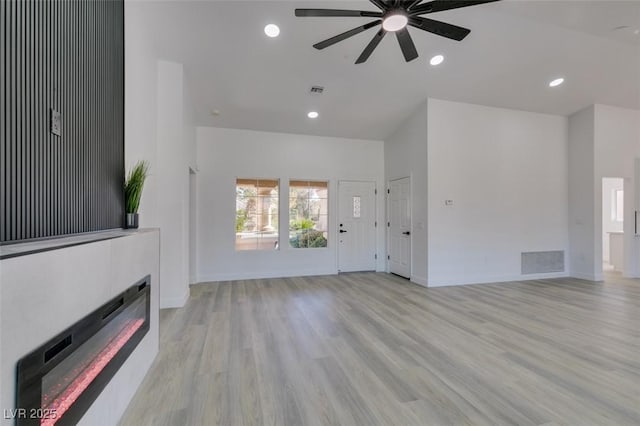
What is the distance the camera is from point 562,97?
526 centimetres

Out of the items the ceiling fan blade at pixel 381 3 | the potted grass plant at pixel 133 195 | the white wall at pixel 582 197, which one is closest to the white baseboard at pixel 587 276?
the white wall at pixel 582 197

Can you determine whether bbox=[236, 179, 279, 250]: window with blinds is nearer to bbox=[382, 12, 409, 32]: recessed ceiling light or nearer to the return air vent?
bbox=[382, 12, 409, 32]: recessed ceiling light

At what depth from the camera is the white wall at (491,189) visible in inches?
201

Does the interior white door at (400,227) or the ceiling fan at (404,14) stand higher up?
the ceiling fan at (404,14)

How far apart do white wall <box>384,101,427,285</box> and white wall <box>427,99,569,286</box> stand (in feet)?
0.40

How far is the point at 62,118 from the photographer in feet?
5.81

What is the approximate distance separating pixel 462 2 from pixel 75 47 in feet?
9.49

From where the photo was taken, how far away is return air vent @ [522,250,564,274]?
18.6ft

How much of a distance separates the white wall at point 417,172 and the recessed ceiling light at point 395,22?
2900 millimetres

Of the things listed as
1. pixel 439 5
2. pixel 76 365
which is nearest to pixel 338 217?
pixel 439 5

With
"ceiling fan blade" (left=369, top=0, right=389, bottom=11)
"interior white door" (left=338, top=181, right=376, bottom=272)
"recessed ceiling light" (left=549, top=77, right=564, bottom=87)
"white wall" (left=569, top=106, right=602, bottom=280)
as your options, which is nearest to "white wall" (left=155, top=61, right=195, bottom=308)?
"ceiling fan blade" (left=369, top=0, right=389, bottom=11)

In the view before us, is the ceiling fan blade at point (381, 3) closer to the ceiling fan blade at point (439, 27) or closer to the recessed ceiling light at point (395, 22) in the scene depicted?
the recessed ceiling light at point (395, 22)

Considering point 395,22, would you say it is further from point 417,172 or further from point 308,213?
point 308,213

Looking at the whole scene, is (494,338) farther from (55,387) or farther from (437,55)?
(437,55)
